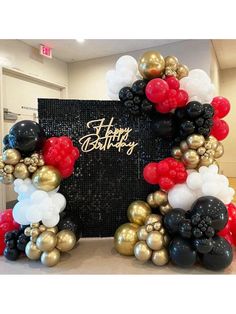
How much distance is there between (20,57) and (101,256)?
347 cm

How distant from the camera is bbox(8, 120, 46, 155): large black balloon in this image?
1.10 meters

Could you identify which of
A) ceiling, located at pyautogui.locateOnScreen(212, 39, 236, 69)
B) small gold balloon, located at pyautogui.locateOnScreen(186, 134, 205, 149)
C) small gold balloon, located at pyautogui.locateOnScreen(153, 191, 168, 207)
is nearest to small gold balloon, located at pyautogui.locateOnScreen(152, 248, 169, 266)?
small gold balloon, located at pyautogui.locateOnScreen(153, 191, 168, 207)

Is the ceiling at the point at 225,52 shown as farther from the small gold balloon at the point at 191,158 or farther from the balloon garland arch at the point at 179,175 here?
the small gold balloon at the point at 191,158

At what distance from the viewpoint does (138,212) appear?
1247 mm

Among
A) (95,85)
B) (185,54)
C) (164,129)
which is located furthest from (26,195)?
(95,85)

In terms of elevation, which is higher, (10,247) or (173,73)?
(173,73)

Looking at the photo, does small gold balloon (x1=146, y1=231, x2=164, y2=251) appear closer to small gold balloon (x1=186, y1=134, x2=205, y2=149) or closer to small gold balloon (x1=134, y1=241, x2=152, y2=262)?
small gold balloon (x1=134, y1=241, x2=152, y2=262)

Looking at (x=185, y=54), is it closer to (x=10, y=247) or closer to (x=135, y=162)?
(x=135, y=162)

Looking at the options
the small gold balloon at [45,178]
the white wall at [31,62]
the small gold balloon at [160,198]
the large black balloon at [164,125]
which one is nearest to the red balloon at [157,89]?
the large black balloon at [164,125]

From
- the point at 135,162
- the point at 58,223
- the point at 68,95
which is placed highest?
the point at 68,95

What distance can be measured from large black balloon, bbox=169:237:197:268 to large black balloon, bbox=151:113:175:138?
18.9 inches

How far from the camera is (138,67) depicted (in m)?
1.26

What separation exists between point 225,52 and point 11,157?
16.1ft

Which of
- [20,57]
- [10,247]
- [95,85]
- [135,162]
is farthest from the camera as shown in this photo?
[95,85]
